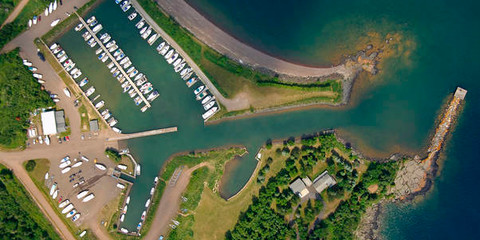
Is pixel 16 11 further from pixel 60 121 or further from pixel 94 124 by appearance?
pixel 94 124

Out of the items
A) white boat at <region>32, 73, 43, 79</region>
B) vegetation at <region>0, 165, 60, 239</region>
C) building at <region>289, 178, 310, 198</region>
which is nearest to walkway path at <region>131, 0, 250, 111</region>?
building at <region>289, 178, 310, 198</region>

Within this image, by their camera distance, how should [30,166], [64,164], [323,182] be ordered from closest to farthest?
[323,182] → [30,166] → [64,164]

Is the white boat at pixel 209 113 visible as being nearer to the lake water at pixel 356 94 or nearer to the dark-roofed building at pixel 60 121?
the lake water at pixel 356 94

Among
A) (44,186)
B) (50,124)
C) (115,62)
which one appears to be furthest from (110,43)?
(44,186)

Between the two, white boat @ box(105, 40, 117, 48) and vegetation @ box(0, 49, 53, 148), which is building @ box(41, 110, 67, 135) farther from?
white boat @ box(105, 40, 117, 48)

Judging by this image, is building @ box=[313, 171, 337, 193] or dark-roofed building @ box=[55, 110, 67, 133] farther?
dark-roofed building @ box=[55, 110, 67, 133]

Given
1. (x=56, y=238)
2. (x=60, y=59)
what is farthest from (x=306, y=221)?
(x=60, y=59)
